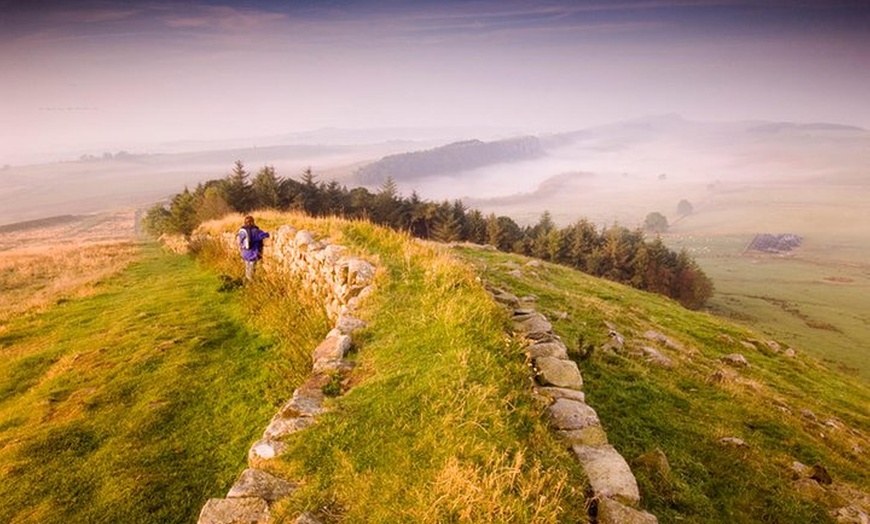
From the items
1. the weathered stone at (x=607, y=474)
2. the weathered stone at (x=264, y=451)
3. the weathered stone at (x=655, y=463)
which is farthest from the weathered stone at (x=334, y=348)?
the weathered stone at (x=655, y=463)

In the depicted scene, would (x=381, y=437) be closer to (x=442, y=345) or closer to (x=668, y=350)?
(x=442, y=345)

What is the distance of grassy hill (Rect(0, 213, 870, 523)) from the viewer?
204 inches

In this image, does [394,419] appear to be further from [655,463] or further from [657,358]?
[657,358]

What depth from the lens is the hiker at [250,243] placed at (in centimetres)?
1591

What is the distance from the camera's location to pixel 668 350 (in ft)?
49.4

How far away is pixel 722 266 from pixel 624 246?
293 feet

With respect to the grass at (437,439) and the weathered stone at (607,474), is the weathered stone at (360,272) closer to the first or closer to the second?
the grass at (437,439)

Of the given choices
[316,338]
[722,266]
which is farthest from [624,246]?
[722,266]

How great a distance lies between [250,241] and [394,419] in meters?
12.1

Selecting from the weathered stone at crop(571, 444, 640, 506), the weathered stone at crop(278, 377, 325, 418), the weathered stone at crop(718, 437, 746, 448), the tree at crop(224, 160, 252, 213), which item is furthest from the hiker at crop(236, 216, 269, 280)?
the tree at crop(224, 160, 252, 213)

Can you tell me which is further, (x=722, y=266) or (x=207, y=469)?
(x=722, y=266)

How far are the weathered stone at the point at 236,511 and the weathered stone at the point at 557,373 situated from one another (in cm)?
480

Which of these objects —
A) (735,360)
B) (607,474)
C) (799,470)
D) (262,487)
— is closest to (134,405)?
(262,487)

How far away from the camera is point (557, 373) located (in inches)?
314
